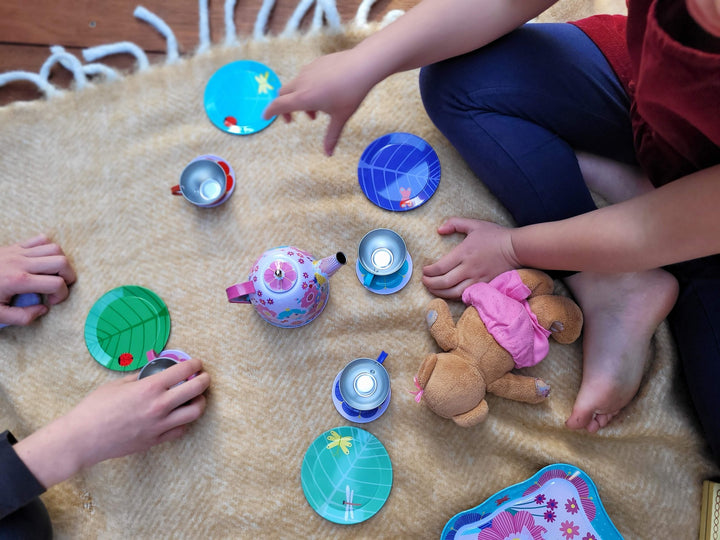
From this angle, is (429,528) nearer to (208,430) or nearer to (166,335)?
(208,430)

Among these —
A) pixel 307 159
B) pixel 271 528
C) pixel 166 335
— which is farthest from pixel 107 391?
pixel 307 159

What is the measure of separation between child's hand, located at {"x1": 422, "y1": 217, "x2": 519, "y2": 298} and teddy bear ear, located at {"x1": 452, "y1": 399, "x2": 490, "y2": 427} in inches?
6.4

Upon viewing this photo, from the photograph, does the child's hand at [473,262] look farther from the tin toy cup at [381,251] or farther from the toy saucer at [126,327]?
the toy saucer at [126,327]

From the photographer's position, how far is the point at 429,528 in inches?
30.0

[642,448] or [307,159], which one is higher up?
[307,159]

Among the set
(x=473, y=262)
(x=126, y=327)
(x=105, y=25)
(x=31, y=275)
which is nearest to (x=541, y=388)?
(x=473, y=262)

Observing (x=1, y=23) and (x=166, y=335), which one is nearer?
(x=166, y=335)

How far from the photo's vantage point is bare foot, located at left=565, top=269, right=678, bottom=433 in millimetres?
755

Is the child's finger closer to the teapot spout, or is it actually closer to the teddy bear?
the teapot spout

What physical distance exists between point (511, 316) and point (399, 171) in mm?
284

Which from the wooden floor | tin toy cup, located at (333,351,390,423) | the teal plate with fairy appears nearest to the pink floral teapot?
tin toy cup, located at (333,351,390,423)

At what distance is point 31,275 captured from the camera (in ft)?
2.62

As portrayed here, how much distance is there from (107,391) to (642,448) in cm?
73

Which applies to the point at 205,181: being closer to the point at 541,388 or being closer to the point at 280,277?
the point at 280,277
